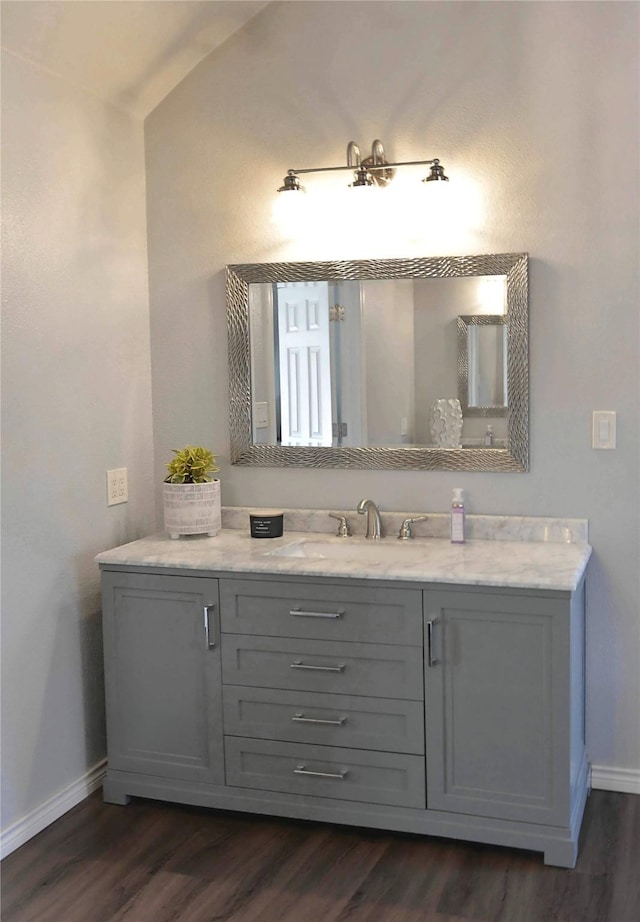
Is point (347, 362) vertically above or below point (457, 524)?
above

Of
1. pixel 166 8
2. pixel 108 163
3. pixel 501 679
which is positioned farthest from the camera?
pixel 108 163

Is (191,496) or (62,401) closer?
(62,401)

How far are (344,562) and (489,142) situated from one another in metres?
1.37

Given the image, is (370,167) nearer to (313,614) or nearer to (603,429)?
(603,429)

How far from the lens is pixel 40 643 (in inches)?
110

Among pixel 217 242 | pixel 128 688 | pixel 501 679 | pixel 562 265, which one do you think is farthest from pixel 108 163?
pixel 501 679

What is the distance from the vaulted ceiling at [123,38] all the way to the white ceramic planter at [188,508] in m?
1.30

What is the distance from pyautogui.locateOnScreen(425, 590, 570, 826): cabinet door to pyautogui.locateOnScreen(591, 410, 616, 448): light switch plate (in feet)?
2.20

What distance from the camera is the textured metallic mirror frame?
2.94m

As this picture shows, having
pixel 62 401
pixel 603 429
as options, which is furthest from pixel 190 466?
pixel 603 429

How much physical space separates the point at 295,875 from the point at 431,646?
2.28ft

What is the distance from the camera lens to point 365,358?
311cm

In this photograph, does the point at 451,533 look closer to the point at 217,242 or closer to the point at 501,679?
the point at 501,679

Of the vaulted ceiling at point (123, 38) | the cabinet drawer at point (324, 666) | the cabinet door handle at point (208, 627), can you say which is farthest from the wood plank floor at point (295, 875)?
the vaulted ceiling at point (123, 38)
